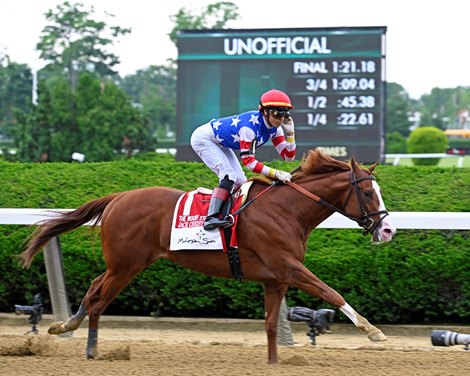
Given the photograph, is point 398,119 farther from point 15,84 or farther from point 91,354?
point 91,354

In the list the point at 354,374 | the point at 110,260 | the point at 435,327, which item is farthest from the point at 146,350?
the point at 435,327

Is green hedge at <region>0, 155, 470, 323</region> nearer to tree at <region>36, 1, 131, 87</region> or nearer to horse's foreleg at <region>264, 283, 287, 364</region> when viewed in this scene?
horse's foreleg at <region>264, 283, 287, 364</region>

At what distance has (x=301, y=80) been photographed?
12.8 m

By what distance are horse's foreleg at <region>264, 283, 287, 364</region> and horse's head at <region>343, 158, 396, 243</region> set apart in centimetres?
72

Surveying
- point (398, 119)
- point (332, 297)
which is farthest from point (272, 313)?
point (398, 119)

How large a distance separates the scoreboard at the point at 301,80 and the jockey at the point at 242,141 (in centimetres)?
572

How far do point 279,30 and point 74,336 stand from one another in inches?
246

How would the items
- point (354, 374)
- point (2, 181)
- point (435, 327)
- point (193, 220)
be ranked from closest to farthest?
point (354, 374)
point (193, 220)
point (435, 327)
point (2, 181)

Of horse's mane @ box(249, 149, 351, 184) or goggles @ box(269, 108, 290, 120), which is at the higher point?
goggles @ box(269, 108, 290, 120)

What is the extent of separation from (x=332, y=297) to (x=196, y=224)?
1150 millimetres

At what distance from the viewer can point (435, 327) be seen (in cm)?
796

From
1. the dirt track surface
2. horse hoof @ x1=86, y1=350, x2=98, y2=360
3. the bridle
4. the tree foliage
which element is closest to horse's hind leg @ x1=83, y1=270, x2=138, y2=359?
horse hoof @ x1=86, y1=350, x2=98, y2=360

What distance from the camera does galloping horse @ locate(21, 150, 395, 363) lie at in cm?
655

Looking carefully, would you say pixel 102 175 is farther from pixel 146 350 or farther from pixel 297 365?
pixel 297 365
